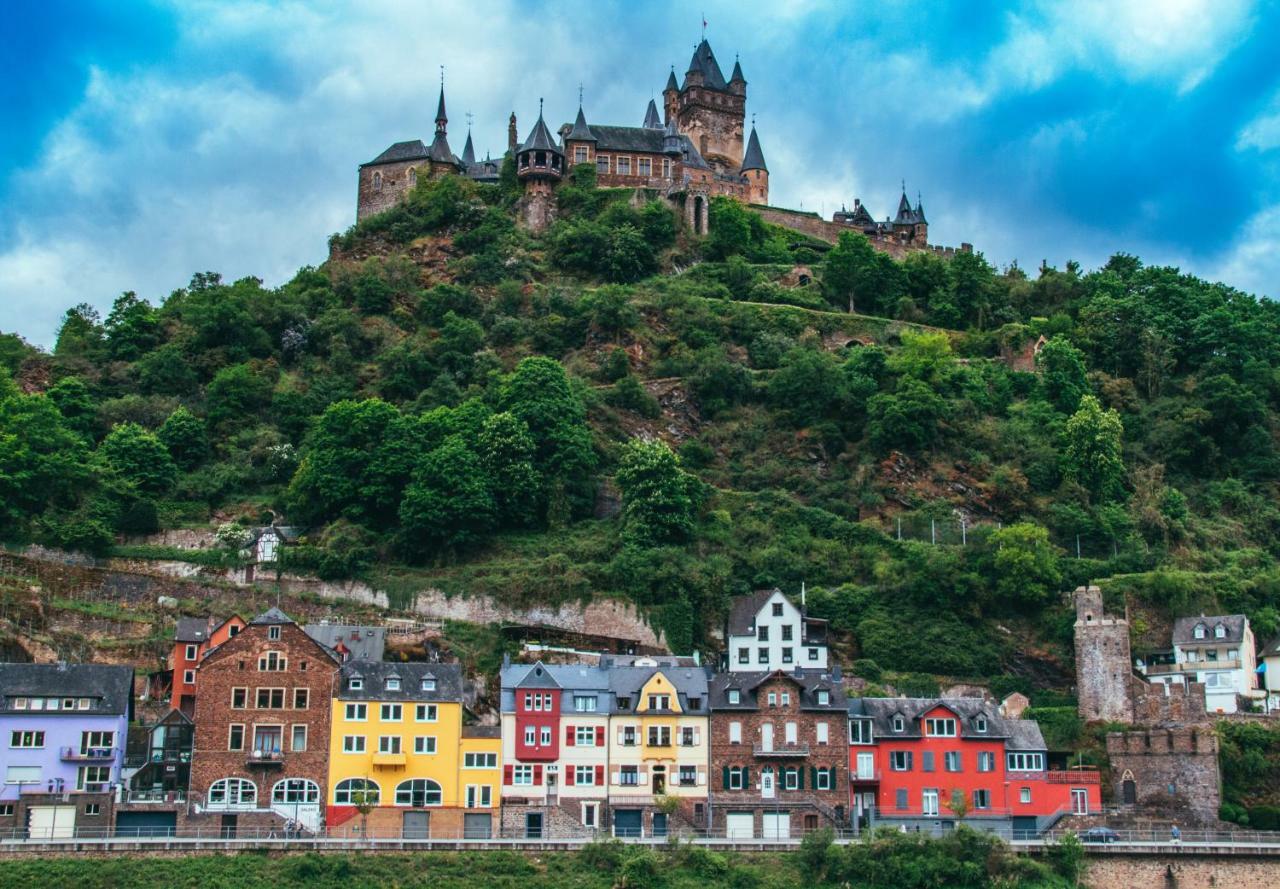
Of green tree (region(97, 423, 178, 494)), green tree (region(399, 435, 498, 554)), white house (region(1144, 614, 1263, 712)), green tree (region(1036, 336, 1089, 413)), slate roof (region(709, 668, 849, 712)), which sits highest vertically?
green tree (region(1036, 336, 1089, 413))

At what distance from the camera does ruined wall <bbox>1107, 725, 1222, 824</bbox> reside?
64750 millimetres

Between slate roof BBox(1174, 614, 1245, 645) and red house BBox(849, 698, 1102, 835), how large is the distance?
1047 centimetres

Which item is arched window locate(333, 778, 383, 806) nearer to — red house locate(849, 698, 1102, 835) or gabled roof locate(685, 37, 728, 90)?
red house locate(849, 698, 1102, 835)

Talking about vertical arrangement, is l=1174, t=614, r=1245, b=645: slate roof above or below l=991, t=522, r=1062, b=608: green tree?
below

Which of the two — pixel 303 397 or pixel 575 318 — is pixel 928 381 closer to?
pixel 575 318

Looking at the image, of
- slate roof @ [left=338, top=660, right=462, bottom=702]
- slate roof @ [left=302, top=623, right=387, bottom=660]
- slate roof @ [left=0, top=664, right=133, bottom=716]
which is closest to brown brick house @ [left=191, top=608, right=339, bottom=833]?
slate roof @ [left=338, top=660, right=462, bottom=702]

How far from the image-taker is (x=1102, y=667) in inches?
2781

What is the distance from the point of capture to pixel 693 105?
128 m

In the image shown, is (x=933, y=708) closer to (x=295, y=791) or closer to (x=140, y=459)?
(x=295, y=791)

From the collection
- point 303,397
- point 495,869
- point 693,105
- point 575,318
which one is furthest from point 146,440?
point 693,105

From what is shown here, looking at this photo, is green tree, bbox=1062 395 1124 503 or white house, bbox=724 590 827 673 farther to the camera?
green tree, bbox=1062 395 1124 503

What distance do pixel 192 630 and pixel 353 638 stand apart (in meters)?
6.61

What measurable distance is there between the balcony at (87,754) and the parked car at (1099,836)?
35.7 metres

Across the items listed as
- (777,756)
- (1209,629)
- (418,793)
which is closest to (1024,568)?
(1209,629)
